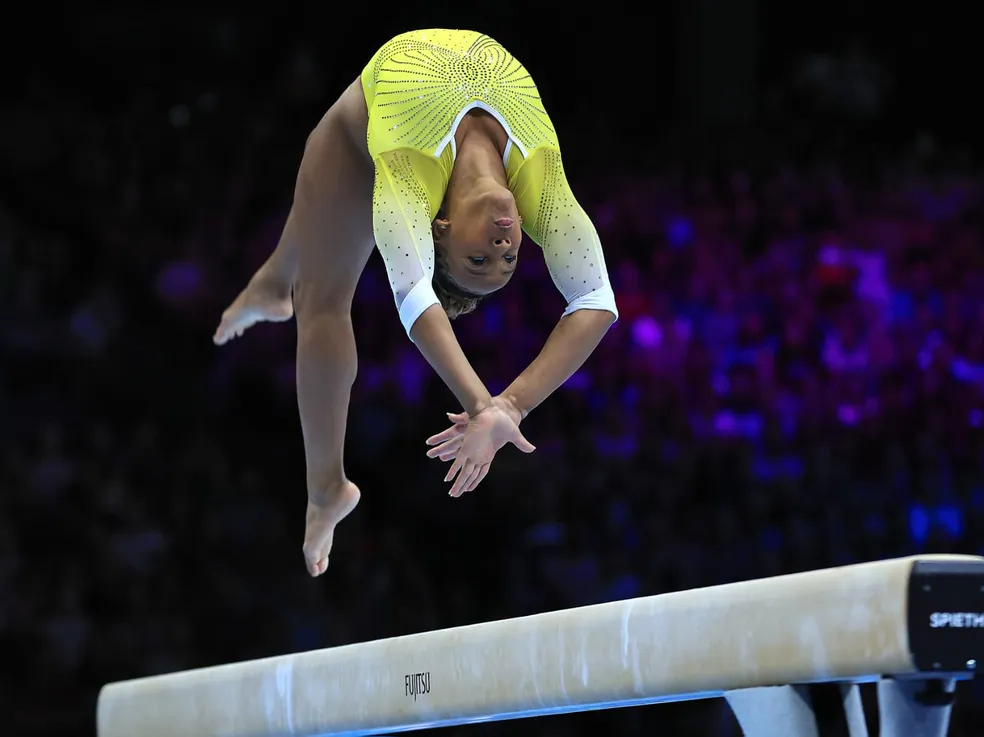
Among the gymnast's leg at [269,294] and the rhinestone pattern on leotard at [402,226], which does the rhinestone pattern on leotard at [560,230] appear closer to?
the rhinestone pattern on leotard at [402,226]

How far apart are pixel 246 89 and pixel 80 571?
11.6 feet

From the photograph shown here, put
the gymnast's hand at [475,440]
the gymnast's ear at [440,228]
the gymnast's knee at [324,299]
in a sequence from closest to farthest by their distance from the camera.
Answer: the gymnast's hand at [475,440] < the gymnast's ear at [440,228] < the gymnast's knee at [324,299]

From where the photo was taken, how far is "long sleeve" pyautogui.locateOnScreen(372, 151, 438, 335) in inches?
128

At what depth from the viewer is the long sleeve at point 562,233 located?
11.6 ft

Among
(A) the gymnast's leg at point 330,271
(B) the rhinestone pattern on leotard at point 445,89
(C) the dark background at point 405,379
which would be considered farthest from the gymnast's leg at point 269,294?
(C) the dark background at point 405,379

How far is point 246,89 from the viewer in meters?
8.63

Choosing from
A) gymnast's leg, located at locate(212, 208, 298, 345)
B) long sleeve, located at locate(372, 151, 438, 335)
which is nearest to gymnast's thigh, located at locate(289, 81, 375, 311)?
gymnast's leg, located at locate(212, 208, 298, 345)

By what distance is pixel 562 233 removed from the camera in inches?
140

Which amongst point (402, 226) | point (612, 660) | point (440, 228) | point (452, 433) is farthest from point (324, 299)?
point (612, 660)

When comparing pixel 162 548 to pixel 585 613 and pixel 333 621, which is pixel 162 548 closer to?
pixel 333 621

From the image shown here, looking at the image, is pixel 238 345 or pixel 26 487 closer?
pixel 26 487

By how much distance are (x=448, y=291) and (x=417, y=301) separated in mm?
370

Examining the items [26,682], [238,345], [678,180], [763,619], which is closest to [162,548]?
[26,682]

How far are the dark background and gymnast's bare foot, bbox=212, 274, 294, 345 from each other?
228 cm
